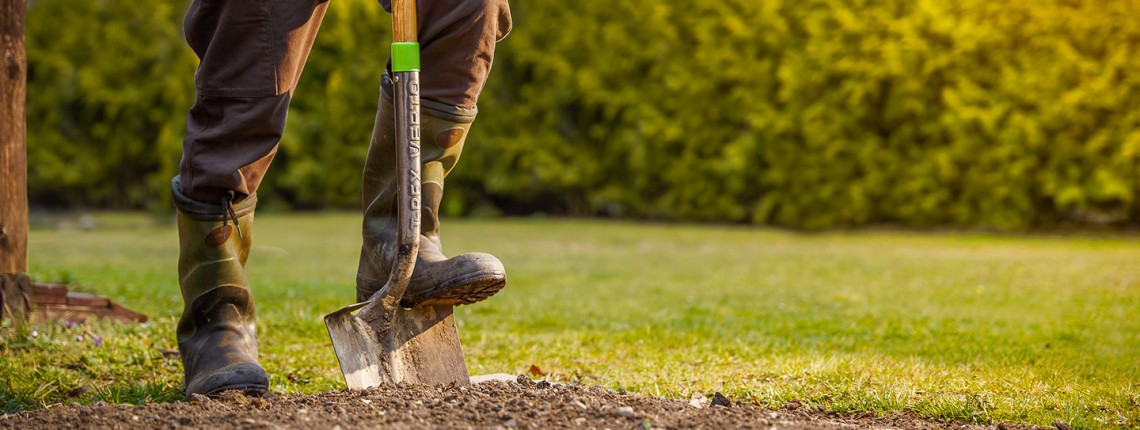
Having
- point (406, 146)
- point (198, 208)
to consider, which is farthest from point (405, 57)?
point (198, 208)

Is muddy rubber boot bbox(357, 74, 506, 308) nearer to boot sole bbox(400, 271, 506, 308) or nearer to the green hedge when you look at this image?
boot sole bbox(400, 271, 506, 308)

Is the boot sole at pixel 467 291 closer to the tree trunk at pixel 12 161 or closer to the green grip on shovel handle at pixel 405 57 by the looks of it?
the green grip on shovel handle at pixel 405 57

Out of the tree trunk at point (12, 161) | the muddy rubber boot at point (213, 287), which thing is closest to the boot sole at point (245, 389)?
the muddy rubber boot at point (213, 287)

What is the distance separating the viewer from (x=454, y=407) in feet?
6.85

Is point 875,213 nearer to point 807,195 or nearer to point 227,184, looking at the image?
point 807,195

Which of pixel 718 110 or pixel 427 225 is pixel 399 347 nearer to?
pixel 427 225

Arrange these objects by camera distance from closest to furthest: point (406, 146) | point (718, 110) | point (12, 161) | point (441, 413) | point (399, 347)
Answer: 1. point (441, 413)
2. point (406, 146)
3. point (399, 347)
4. point (12, 161)
5. point (718, 110)

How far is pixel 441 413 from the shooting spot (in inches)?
80.3

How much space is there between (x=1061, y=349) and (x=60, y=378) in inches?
122

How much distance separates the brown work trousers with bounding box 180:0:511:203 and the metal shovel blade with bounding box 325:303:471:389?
466mm

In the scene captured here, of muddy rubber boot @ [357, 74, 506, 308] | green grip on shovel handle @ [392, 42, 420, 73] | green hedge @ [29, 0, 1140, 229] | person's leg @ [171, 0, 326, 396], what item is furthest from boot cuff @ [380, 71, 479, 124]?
green hedge @ [29, 0, 1140, 229]

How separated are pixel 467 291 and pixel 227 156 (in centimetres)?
65

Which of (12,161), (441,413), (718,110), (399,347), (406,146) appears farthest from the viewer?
(718,110)

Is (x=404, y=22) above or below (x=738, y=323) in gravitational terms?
above
